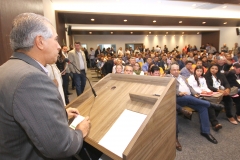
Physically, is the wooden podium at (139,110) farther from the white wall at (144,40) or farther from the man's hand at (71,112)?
the white wall at (144,40)

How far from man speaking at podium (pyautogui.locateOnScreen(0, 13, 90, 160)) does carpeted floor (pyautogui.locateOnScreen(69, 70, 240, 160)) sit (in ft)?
5.97

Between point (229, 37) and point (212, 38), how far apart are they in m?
1.51

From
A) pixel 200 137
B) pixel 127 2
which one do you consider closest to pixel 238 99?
pixel 200 137

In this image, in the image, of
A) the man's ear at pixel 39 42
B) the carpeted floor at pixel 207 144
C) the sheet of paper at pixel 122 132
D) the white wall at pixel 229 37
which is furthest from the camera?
the white wall at pixel 229 37

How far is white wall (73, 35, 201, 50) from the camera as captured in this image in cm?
1359

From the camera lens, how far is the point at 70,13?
5246 mm

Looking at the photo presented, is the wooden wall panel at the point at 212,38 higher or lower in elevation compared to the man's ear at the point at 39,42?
higher

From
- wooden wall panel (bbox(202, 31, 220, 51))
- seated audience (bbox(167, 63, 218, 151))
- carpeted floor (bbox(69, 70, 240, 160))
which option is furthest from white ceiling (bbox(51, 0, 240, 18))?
wooden wall panel (bbox(202, 31, 220, 51))

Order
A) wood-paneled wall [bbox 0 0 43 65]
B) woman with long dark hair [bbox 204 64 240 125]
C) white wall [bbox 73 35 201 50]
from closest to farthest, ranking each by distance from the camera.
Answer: wood-paneled wall [bbox 0 0 43 65] → woman with long dark hair [bbox 204 64 240 125] → white wall [bbox 73 35 201 50]

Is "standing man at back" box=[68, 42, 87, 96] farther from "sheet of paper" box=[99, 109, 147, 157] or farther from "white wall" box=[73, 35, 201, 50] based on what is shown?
"white wall" box=[73, 35, 201, 50]

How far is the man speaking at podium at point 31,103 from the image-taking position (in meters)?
0.56

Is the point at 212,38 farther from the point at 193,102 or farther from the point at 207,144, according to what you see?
the point at 207,144

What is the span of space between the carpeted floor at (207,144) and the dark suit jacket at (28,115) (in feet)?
5.97

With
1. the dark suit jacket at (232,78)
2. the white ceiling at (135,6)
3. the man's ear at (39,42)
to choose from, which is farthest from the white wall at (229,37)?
the man's ear at (39,42)
